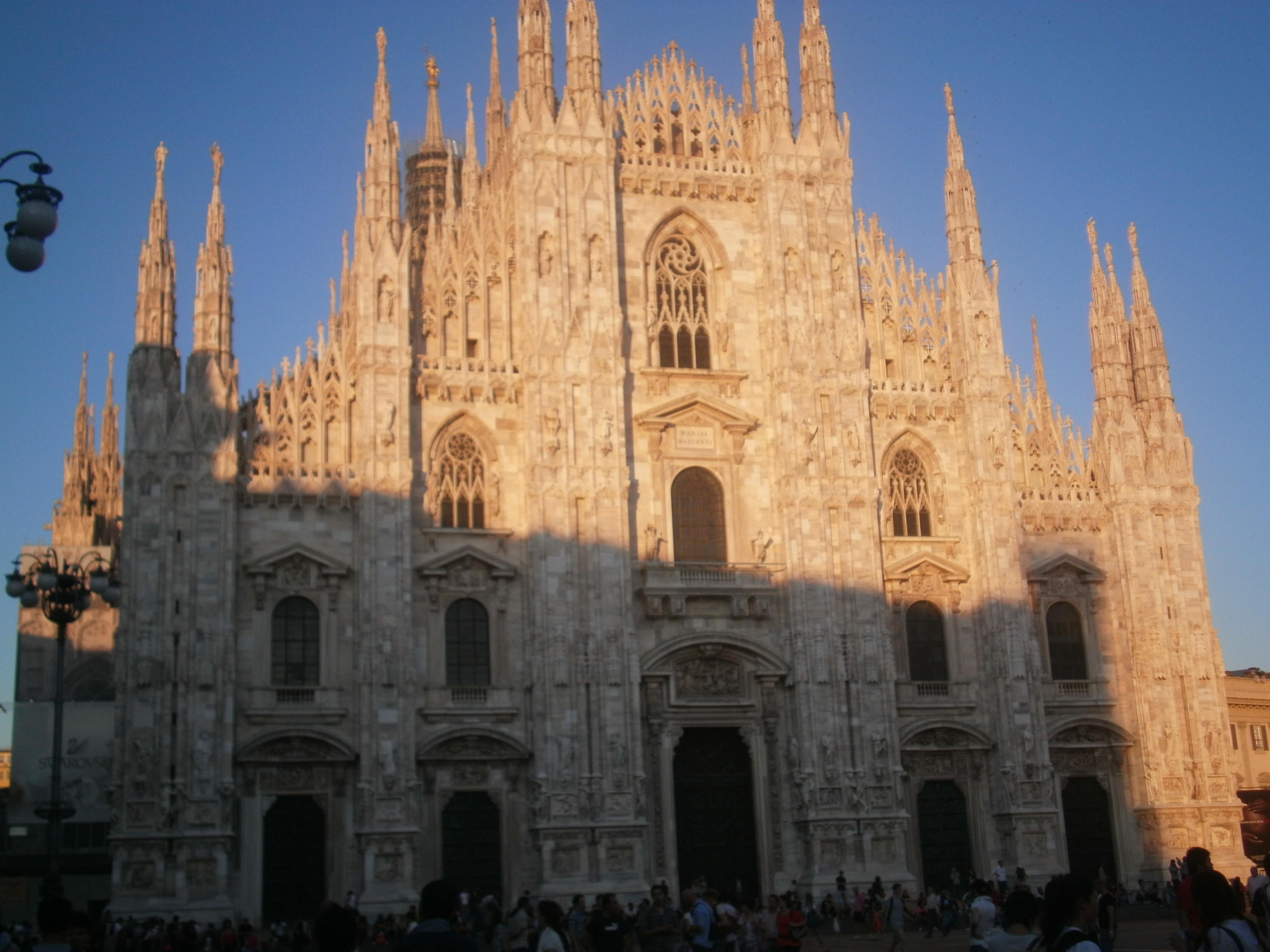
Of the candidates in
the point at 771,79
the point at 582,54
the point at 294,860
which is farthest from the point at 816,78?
the point at 294,860

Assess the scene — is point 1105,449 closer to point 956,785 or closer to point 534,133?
point 956,785

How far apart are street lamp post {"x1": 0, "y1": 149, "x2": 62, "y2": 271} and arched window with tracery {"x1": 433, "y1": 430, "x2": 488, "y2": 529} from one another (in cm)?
2355

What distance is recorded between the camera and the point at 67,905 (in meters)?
9.79

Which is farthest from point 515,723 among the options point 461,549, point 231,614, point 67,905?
point 67,905

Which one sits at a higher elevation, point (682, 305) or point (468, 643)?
point (682, 305)

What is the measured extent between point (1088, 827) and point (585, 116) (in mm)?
22377

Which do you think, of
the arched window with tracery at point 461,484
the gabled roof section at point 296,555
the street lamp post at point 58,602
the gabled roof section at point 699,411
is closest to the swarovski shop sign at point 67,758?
the gabled roof section at point 296,555

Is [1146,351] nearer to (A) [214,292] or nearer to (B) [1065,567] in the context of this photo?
(B) [1065,567]

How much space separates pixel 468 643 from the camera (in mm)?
36188

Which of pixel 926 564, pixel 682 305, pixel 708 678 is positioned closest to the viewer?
pixel 708 678

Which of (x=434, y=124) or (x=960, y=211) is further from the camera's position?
(x=434, y=124)

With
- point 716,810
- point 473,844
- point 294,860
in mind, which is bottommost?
point 294,860

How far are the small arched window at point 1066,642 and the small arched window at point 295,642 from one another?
18920 millimetres

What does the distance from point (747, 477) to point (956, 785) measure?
30.9 ft
